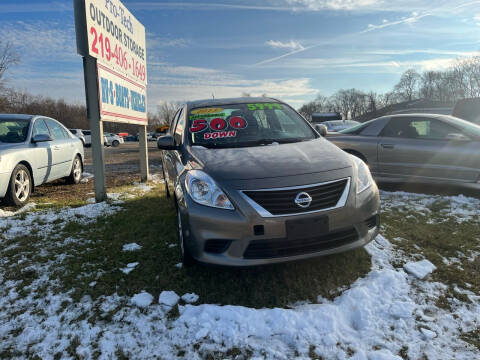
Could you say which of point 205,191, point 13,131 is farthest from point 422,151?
point 13,131

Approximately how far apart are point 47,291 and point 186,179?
4.66ft

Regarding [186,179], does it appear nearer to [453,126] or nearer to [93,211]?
[93,211]

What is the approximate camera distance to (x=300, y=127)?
146 inches

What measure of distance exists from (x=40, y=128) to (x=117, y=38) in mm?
2181

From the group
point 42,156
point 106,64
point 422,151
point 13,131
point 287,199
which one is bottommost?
point 287,199

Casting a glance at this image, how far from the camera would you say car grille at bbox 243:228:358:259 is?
2.26 metres

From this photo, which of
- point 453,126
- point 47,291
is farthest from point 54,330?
point 453,126

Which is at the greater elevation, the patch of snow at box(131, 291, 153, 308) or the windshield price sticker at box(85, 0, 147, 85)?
the windshield price sticker at box(85, 0, 147, 85)

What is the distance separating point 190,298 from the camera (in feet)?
7.82

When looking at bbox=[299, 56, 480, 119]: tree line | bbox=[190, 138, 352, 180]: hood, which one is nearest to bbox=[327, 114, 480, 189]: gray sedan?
bbox=[190, 138, 352, 180]: hood

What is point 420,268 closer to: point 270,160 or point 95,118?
point 270,160

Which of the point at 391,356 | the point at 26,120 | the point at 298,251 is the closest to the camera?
the point at 391,356

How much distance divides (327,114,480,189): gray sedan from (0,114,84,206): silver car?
→ 18.0 feet

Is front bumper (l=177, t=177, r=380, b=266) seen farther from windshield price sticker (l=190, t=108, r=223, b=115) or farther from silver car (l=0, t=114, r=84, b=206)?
silver car (l=0, t=114, r=84, b=206)
